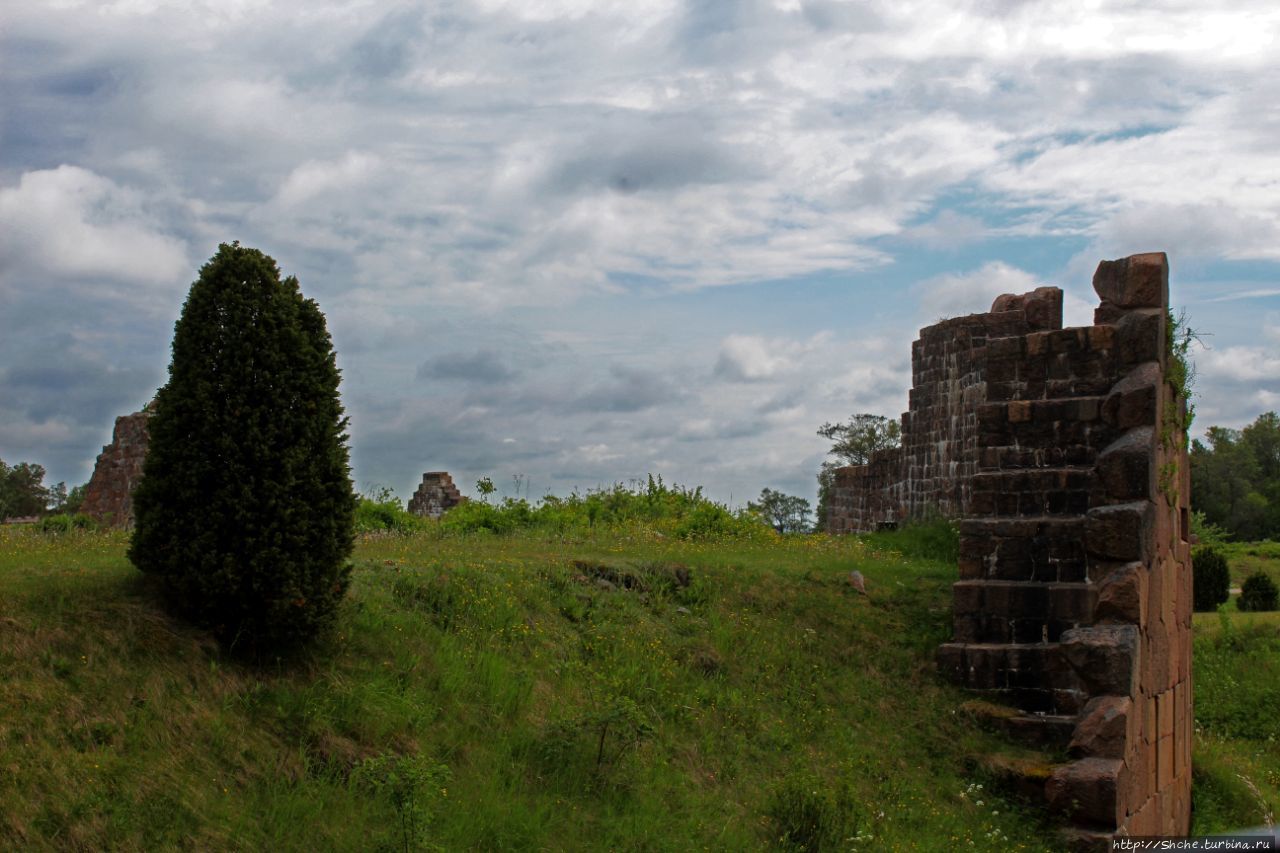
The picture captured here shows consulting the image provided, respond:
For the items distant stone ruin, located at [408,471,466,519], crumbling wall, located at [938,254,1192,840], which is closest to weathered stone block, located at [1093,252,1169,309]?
crumbling wall, located at [938,254,1192,840]

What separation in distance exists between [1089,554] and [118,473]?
15.2 metres

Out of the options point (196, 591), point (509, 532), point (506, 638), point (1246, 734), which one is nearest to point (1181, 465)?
point (1246, 734)

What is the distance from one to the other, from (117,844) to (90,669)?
1.58m

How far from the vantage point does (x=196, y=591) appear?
811cm

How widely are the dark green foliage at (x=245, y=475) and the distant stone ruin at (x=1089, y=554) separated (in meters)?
6.75

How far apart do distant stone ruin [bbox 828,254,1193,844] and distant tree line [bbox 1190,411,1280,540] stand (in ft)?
154

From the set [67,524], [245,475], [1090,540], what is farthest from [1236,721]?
[67,524]

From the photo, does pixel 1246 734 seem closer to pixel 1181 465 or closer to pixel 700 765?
pixel 1181 465

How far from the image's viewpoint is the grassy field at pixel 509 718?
22.7 feet

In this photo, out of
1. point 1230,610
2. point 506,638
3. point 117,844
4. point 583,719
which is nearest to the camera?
point 117,844

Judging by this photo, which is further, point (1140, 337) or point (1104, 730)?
point (1140, 337)

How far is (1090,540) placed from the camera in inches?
450

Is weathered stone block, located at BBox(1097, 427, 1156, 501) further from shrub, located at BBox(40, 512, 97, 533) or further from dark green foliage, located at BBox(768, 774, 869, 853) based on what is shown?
shrub, located at BBox(40, 512, 97, 533)

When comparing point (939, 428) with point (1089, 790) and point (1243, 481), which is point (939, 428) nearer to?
point (1089, 790)
